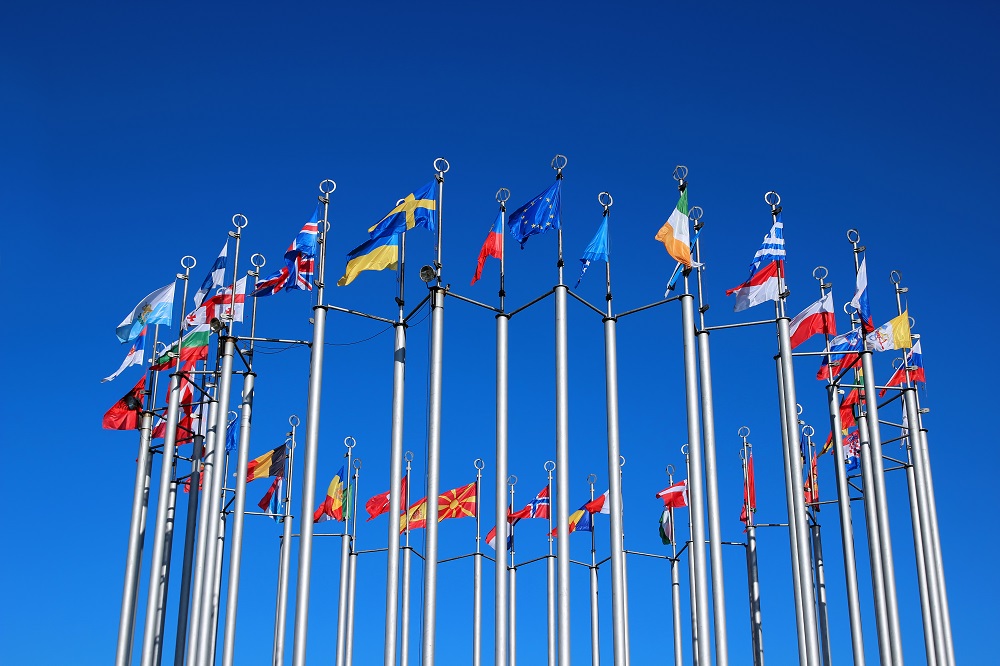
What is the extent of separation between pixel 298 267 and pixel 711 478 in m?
11.4

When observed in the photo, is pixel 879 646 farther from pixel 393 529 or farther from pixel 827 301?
pixel 393 529

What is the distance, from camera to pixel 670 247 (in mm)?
Result: 25453

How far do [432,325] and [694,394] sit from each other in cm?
593

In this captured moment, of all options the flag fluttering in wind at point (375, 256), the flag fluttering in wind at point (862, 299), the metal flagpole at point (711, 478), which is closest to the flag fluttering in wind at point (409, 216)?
the flag fluttering in wind at point (375, 256)

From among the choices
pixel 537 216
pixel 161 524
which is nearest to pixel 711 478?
pixel 537 216

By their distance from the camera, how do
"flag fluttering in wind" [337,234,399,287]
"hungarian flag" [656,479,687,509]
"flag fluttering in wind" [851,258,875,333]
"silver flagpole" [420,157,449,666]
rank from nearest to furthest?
"silver flagpole" [420,157,449,666], "flag fluttering in wind" [337,234,399,287], "flag fluttering in wind" [851,258,875,333], "hungarian flag" [656,479,687,509]

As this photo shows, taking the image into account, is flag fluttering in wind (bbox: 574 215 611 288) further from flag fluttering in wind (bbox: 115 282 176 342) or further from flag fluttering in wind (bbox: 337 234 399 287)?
flag fluttering in wind (bbox: 115 282 176 342)

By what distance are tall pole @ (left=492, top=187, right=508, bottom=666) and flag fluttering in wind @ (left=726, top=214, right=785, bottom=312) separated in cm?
655

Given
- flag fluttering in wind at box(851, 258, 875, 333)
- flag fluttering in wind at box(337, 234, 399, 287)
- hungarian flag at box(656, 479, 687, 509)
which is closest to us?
flag fluttering in wind at box(337, 234, 399, 287)

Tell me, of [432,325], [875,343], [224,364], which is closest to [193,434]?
[224,364]

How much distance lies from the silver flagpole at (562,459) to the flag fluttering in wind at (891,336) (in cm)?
1062

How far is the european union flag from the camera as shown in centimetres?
2550

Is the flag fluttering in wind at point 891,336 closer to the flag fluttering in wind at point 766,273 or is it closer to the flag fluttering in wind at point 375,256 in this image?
the flag fluttering in wind at point 766,273

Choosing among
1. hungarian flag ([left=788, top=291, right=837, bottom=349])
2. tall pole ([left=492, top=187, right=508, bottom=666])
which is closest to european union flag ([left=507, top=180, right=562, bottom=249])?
tall pole ([left=492, top=187, right=508, bottom=666])
